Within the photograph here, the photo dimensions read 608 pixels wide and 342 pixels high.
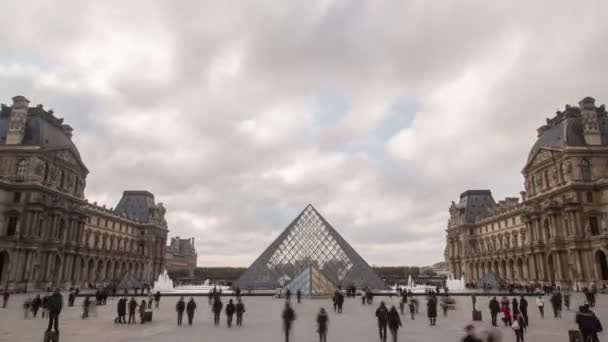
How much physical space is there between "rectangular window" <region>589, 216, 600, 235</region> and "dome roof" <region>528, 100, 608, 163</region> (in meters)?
6.80

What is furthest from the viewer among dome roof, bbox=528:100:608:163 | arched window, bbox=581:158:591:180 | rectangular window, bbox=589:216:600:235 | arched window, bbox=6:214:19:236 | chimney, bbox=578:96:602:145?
dome roof, bbox=528:100:608:163

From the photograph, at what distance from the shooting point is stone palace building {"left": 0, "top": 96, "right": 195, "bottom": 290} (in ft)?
107

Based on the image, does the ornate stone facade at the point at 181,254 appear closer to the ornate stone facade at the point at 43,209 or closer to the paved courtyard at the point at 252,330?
the ornate stone facade at the point at 43,209

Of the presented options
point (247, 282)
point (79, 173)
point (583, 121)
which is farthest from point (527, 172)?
point (79, 173)

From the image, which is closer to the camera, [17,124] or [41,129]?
[17,124]

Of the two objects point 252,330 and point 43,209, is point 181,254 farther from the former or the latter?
point 252,330

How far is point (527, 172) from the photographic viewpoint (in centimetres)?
4266

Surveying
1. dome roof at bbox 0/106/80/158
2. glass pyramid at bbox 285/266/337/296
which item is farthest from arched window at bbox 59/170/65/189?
glass pyramid at bbox 285/266/337/296

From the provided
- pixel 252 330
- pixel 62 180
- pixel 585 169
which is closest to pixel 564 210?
pixel 585 169

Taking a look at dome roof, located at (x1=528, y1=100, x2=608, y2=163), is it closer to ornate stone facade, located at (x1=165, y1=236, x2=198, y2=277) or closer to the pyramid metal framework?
the pyramid metal framework

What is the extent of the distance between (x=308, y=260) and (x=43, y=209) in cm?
2265

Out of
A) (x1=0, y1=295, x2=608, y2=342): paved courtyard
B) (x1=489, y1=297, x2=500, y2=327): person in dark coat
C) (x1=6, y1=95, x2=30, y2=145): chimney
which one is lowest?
(x1=0, y1=295, x2=608, y2=342): paved courtyard

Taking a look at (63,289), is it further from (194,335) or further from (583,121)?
(583,121)

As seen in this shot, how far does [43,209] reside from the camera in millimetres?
34500
